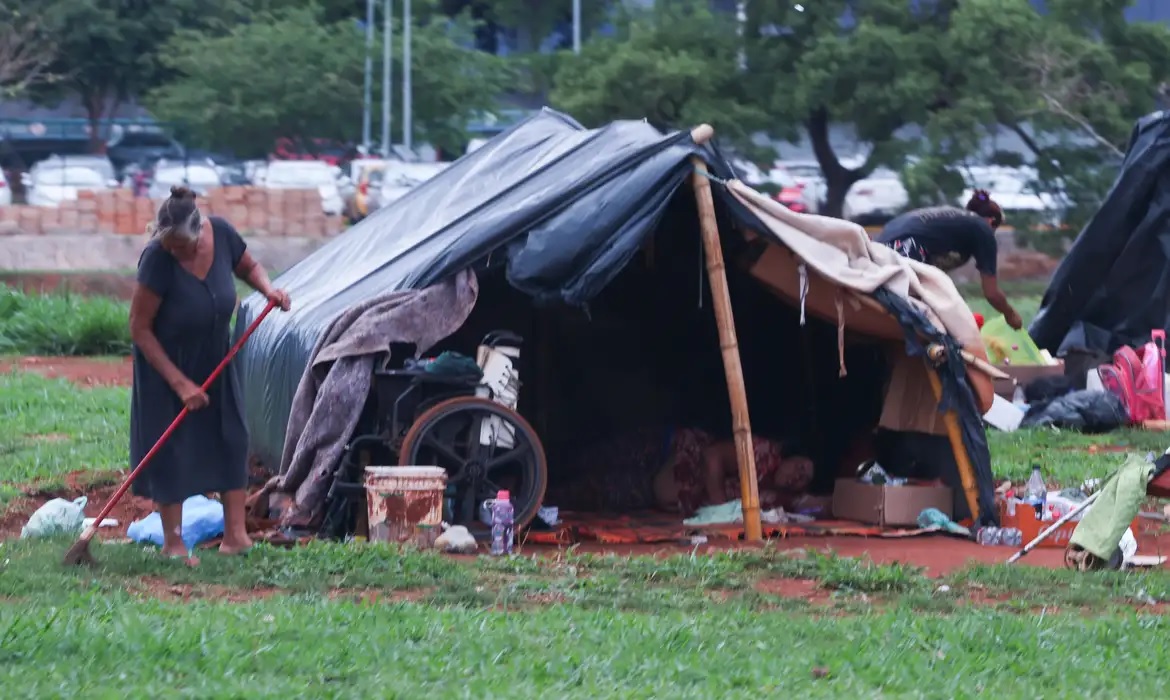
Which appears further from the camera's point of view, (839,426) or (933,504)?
(839,426)

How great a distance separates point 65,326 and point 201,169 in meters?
18.9

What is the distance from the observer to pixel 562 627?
650 centimetres

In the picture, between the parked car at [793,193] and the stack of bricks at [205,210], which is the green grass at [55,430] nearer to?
the stack of bricks at [205,210]

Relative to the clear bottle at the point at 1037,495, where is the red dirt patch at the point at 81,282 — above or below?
above

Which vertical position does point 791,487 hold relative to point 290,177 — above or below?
below

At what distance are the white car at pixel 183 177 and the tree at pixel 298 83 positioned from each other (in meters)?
0.74

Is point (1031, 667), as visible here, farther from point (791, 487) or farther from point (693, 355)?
point (693, 355)

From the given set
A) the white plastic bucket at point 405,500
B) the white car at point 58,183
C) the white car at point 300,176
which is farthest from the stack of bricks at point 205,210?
the white plastic bucket at point 405,500

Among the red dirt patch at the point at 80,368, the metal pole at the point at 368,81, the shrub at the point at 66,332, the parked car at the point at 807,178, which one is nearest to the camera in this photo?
the red dirt patch at the point at 80,368

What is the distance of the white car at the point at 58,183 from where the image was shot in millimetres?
34612

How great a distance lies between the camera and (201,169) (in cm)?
3691

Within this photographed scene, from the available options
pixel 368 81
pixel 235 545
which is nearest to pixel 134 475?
pixel 235 545

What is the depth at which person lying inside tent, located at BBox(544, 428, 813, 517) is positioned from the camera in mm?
10789

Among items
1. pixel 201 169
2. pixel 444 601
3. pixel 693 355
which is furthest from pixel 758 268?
pixel 201 169
